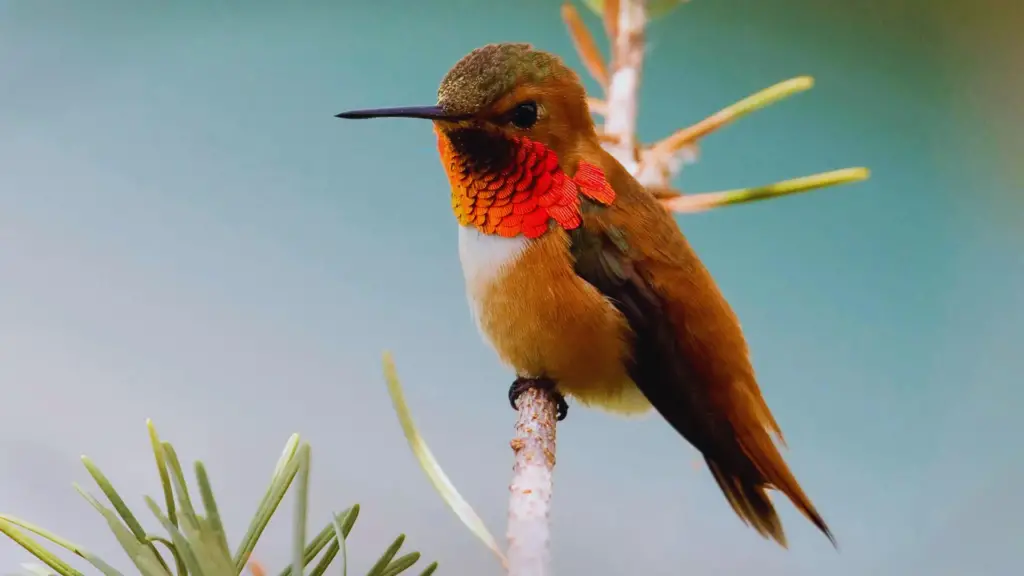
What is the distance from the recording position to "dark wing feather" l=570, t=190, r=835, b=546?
69cm

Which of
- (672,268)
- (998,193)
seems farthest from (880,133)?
(672,268)

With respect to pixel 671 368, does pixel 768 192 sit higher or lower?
higher

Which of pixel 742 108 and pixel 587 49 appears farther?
pixel 587 49

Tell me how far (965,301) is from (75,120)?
1.41 meters

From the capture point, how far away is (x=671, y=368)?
70 centimetres

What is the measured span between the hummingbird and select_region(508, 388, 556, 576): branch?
0.34 ft

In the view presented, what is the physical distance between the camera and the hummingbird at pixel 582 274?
2.20 ft

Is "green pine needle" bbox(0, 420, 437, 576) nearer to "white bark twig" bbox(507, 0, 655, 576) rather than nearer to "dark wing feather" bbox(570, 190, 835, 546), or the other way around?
"white bark twig" bbox(507, 0, 655, 576)

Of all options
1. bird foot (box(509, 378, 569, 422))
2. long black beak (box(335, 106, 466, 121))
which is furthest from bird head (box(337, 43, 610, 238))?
bird foot (box(509, 378, 569, 422))

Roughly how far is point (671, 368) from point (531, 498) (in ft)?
0.78

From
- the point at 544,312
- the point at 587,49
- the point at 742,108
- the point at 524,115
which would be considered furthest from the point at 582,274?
the point at 587,49

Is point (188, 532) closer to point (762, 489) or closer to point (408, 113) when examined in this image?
point (408, 113)

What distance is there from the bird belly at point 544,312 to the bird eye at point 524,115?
4.0 inches

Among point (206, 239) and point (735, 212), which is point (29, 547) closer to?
point (206, 239)
